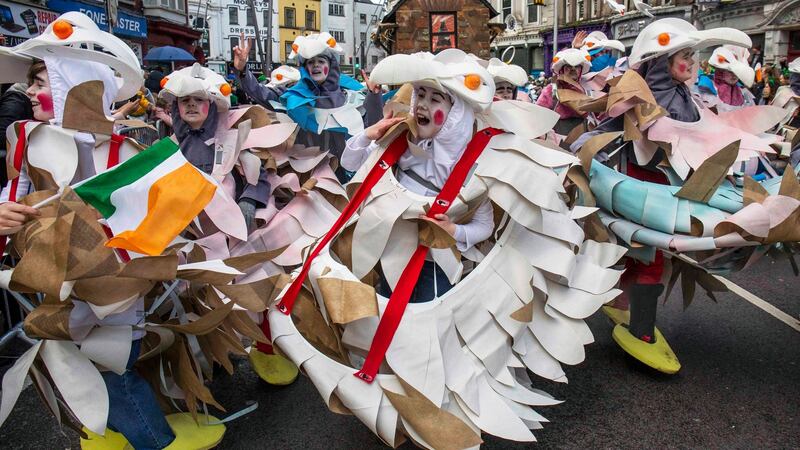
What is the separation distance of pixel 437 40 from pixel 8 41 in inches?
544

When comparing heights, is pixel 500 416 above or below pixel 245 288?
below

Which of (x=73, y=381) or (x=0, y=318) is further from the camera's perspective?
(x=0, y=318)

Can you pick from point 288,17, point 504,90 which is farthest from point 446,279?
point 288,17

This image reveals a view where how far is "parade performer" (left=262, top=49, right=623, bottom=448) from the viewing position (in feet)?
8.92

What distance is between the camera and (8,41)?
14.5 metres

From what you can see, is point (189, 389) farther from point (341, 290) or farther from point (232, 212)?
point (232, 212)

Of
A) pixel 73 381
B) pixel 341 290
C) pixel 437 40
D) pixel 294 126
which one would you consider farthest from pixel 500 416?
pixel 437 40

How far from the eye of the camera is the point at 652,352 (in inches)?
162

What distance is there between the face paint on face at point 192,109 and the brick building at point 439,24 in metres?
19.8

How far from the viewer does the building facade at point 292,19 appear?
66.9m

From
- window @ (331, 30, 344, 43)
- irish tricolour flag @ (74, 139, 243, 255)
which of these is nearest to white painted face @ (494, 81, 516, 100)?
irish tricolour flag @ (74, 139, 243, 255)

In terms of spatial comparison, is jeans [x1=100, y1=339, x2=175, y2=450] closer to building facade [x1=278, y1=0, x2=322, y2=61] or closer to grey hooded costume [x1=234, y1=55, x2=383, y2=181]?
grey hooded costume [x1=234, y1=55, x2=383, y2=181]

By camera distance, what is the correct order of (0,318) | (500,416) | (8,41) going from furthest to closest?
(8,41), (0,318), (500,416)

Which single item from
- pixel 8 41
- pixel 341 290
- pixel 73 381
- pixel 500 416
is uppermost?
pixel 8 41
